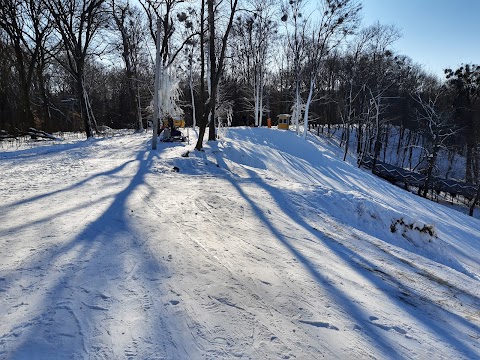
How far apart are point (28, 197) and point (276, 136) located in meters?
21.0

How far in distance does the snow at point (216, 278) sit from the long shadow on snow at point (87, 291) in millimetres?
14

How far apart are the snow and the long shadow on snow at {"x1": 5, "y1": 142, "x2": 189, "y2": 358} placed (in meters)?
0.01

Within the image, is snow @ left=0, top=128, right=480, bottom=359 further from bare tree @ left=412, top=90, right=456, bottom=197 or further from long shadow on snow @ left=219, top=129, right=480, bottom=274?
bare tree @ left=412, top=90, right=456, bottom=197

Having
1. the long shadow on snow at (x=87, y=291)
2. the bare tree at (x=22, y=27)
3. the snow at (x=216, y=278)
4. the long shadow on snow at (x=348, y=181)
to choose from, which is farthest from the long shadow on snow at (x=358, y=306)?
the bare tree at (x=22, y=27)

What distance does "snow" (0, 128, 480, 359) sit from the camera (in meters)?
2.81

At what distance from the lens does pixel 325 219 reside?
7.28 meters

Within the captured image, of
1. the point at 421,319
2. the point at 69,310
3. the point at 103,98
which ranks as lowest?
the point at 421,319

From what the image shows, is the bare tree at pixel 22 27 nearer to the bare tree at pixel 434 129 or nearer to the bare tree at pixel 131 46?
the bare tree at pixel 131 46

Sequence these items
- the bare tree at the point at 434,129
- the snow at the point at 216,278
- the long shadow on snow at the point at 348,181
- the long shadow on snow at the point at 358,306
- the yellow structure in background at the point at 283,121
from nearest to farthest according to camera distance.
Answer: the snow at the point at 216,278, the long shadow on snow at the point at 358,306, the long shadow on snow at the point at 348,181, the bare tree at the point at 434,129, the yellow structure in background at the point at 283,121

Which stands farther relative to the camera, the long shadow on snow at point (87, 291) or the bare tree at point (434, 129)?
the bare tree at point (434, 129)

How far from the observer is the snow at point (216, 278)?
2.81 m

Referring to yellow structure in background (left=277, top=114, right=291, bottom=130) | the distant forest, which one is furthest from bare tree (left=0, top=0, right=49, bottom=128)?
yellow structure in background (left=277, top=114, right=291, bottom=130)

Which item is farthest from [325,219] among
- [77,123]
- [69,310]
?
[77,123]

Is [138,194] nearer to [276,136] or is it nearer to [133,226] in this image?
[133,226]
